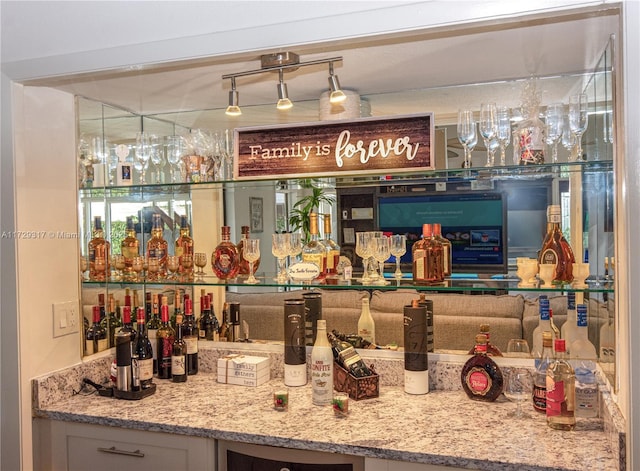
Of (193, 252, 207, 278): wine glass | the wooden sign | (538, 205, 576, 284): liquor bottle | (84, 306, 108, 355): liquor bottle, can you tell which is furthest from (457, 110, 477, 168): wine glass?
(84, 306, 108, 355): liquor bottle

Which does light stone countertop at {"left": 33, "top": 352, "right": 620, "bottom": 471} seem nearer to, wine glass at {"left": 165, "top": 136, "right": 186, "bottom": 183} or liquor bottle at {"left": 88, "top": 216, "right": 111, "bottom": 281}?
liquor bottle at {"left": 88, "top": 216, "right": 111, "bottom": 281}

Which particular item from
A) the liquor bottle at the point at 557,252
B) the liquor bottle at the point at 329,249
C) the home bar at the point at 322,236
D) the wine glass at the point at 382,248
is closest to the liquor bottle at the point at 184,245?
the home bar at the point at 322,236

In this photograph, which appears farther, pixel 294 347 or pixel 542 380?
pixel 294 347

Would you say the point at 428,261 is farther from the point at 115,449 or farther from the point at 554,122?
the point at 115,449

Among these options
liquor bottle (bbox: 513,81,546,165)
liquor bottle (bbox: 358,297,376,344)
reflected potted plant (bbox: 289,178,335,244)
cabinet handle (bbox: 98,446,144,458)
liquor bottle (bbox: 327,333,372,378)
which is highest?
liquor bottle (bbox: 513,81,546,165)

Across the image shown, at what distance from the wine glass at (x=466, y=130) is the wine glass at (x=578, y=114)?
323 mm

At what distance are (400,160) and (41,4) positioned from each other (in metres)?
1.45

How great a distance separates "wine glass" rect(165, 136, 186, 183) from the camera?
7.86ft

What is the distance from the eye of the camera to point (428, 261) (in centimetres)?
204

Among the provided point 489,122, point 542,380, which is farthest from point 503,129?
point 542,380

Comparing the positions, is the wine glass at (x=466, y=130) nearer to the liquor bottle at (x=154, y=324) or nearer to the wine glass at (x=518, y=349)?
the wine glass at (x=518, y=349)

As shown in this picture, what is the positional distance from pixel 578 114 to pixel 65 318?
2083mm

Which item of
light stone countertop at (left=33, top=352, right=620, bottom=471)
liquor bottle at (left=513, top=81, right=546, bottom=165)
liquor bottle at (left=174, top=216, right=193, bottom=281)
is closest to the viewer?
light stone countertop at (left=33, top=352, right=620, bottom=471)

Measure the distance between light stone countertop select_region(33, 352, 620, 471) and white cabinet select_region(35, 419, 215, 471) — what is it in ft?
0.14
